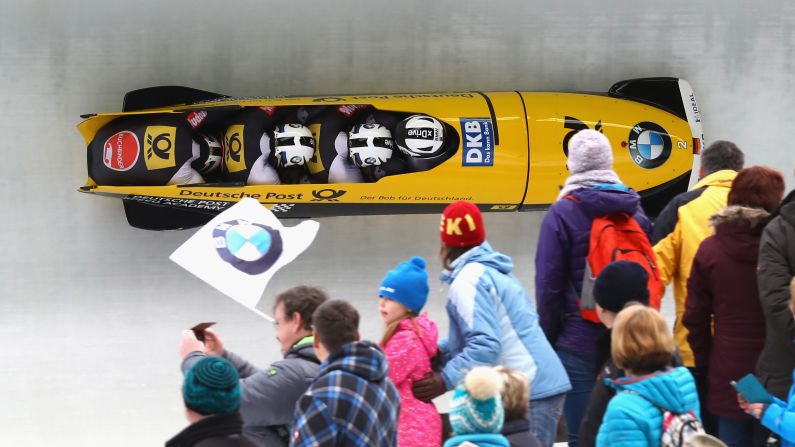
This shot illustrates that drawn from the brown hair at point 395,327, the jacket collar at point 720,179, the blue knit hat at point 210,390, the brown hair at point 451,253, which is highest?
the jacket collar at point 720,179

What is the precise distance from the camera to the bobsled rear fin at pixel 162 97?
6457 millimetres

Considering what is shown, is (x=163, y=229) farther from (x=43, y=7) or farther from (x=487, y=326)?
(x=487, y=326)

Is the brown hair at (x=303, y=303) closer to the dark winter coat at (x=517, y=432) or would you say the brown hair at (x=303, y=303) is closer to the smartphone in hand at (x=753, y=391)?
the dark winter coat at (x=517, y=432)

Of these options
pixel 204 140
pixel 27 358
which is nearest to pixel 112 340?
pixel 27 358

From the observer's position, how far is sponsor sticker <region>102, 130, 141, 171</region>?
20.2 ft

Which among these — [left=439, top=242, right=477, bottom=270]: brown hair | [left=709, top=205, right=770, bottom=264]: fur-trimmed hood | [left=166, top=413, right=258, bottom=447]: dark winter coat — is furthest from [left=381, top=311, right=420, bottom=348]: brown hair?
[left=709, top=205, right=770, bottom=264]: fur-trimmed hood

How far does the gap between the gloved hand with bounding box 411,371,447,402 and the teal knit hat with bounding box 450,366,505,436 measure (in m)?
0.74

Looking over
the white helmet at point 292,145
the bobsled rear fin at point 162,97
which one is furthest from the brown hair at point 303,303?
the bobsled rear fin at point 162,97

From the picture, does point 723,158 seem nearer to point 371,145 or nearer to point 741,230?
point 741,230

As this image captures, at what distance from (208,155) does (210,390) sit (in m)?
4.14

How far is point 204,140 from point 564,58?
250cm

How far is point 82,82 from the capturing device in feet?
22.2

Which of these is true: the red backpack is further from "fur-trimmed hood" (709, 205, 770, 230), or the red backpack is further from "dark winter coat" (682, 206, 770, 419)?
"fur-trimmed hood" (709, 205, 770, 230)

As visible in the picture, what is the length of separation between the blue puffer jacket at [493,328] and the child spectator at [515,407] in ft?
1.95
